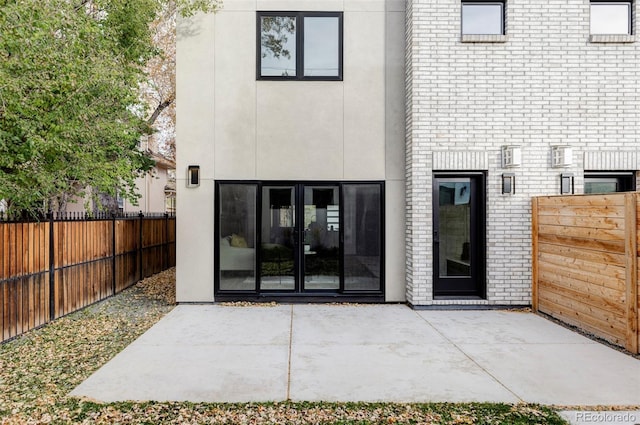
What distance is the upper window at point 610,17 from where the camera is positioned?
253 inches

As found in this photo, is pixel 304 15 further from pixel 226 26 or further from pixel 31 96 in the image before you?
pixel 31 96

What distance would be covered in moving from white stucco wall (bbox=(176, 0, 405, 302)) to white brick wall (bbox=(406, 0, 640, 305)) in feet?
1.82

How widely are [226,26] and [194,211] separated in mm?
3466

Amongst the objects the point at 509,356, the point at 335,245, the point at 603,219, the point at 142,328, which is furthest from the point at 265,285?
the point at 603,219

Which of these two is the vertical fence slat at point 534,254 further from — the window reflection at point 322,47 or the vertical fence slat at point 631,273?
the window reflection at point 322,47

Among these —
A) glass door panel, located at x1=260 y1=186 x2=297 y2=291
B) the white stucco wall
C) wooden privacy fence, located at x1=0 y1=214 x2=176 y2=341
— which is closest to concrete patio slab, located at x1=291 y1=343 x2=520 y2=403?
glass door panel, located at x1=260 y1=186 x2=297 y2=291

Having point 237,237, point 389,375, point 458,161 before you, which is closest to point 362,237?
point 458,161

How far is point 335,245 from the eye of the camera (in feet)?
22.4

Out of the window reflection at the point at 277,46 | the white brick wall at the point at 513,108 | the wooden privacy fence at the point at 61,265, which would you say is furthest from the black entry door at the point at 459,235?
the wooden privacy fence at the point at 61,265

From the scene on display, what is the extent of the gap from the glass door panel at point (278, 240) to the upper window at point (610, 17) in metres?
6.18

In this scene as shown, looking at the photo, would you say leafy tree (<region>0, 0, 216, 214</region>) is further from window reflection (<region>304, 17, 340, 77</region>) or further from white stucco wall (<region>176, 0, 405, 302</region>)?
window reflection (<region>304, 17, 340, 77</region>)

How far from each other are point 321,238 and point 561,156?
439 cm

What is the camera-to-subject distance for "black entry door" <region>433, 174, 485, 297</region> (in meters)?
6.53

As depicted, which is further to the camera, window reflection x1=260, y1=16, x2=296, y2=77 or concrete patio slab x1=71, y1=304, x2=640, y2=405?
window reflection x1=260, y1=16, x2=296, y2=77
